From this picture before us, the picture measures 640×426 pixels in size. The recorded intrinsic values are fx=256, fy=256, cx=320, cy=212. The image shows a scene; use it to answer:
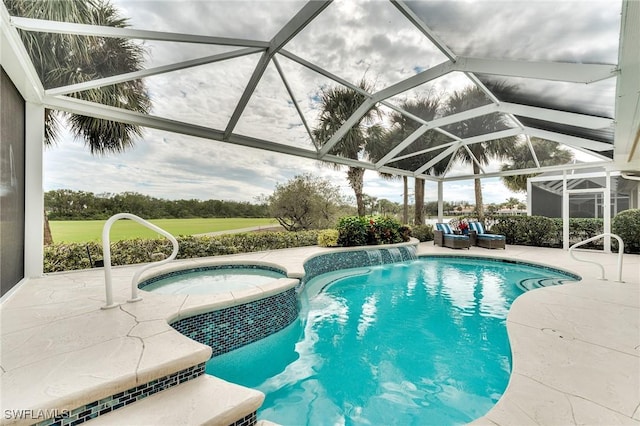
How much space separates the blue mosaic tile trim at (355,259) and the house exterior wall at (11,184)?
542 cm

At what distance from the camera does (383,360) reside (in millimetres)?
3234

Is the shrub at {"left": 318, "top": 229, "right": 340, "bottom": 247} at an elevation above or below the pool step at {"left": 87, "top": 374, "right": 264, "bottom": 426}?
above

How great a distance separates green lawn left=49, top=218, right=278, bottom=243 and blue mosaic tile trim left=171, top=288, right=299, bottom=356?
4.78 meters

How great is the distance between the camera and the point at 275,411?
246 cm

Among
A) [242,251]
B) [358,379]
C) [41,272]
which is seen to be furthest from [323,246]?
[41,272]

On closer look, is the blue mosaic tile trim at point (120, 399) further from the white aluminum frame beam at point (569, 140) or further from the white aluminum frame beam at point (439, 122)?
the white aluminum frame beam at point (569, 140)

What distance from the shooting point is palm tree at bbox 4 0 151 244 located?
3.42m

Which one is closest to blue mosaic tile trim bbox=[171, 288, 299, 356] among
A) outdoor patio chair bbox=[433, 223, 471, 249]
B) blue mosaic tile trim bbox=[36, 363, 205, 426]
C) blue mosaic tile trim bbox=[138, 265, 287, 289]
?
blue mosaic tile trim bbox=[36, 363, 205, 426]

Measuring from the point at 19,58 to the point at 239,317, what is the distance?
15.4 feet

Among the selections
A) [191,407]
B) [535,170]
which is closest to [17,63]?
[191,407]

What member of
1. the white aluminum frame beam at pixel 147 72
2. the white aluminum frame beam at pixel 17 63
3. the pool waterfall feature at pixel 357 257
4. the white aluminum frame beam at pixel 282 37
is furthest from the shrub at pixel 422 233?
the white aluminum frame beam at pixel 17 63

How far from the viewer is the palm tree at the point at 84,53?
3420 mm

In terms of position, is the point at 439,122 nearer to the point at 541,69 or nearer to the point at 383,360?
the point at 541,69

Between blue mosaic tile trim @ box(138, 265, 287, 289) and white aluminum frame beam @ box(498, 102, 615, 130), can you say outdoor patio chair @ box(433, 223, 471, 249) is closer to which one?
white aluminum frame beam @ box(498, 102, 615, 130)
